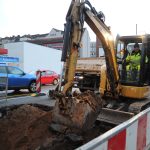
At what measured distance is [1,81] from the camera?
13242mm

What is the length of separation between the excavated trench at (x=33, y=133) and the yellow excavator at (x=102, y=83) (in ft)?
1.07

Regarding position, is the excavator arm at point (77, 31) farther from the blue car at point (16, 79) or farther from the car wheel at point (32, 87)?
the car wheel at point (32, 87)

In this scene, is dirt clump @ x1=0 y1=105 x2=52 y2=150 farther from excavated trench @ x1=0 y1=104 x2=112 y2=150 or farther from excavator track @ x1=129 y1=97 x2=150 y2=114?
excavator track @ x1=129 y1=97 x2=150 y2=114

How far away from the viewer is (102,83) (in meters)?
9.30

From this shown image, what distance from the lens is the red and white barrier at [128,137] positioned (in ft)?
10.6

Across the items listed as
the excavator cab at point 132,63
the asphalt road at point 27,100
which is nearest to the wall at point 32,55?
the asphalt road at point 27,100

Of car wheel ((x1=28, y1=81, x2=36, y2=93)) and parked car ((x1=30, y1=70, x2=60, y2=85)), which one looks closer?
car wheel ((x1=28, y1=81, x2=36, y2=93))

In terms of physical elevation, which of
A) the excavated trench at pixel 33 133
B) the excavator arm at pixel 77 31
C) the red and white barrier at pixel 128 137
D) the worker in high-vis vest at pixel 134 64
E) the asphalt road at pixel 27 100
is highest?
the excavator arm at pixel 77 31

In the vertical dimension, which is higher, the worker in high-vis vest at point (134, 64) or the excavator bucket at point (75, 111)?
the worker in high-vis vest at point (134, 64)

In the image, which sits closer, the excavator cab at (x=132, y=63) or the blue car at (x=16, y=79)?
the excavator cab at (x=132, y=63)

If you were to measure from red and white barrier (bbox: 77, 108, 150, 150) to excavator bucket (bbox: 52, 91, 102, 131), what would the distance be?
1587 mm

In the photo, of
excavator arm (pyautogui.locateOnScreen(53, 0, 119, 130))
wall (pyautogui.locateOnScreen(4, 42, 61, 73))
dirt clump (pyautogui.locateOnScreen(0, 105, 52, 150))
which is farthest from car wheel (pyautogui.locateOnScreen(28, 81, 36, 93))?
wall (pyautogui.locateOnScreen(4, 42, 61, 73))

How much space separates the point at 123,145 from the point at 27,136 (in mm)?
3408

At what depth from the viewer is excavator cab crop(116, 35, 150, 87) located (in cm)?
876
